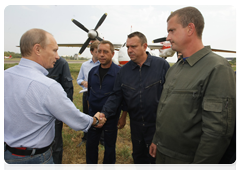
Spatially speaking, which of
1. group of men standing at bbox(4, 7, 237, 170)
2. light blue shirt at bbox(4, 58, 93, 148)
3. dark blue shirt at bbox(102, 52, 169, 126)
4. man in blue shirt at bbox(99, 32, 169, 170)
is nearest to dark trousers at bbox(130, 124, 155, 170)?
man in blue shirt at bbox(99, 32, 169, 170)

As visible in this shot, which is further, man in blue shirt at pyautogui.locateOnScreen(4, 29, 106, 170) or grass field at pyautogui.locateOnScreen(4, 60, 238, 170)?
grass field at pyautogui.locateOnScreen(4, 60, 238, 170)

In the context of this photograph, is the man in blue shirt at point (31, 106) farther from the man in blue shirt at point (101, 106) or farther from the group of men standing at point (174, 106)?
the man in blue shirt at point (101, 106)

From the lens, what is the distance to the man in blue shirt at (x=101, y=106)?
328 cm

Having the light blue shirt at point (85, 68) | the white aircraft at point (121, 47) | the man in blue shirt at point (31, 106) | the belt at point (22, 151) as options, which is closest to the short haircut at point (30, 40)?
the man in blue shirt at point (31, 106)

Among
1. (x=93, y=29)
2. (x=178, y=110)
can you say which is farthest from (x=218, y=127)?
(x=93, y=29)

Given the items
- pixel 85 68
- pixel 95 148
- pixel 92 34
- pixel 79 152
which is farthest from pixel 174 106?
pixel 92 34

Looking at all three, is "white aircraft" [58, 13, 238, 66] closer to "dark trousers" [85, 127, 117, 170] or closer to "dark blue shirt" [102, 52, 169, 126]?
"dark blue shirt" [102, 52, 169, 126]

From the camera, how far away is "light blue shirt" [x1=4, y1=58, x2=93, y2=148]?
149 centimetres

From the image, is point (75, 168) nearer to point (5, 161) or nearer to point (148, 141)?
point (148, 141)

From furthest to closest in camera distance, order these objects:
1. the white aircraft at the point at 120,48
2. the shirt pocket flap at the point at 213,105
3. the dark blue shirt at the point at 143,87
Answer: the white aircraft at the point at 120,48
the dark blue shirt at the point at 143,87
the shirt pocket flap at the point at 213,105

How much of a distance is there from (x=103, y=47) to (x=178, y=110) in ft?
8.25

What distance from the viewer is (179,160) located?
1577 millimetres

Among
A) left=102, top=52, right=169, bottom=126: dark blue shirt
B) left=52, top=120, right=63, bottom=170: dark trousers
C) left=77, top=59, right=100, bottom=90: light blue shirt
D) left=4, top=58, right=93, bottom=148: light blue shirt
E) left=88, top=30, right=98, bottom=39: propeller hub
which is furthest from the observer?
left=88, top=30, right=98, bottom=39: propeller hub

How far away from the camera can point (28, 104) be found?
4.89ft
